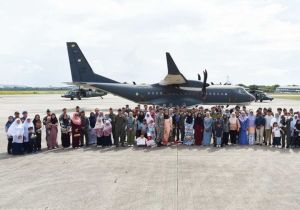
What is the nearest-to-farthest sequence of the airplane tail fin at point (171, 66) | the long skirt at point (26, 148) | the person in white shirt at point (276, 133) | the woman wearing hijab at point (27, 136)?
1. the woman wearing hijab at point (27, 136)
2. the long skirt at point (26, 148)
3. the person in white shirt at point (276, 133)
4. the airplane tail fin at point (171, 66)

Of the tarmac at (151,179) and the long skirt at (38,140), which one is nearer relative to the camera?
the tarmac at (151,179)

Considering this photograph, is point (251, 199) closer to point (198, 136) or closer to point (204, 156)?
point (204, 156)

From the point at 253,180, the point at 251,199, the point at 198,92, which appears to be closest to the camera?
the point at 251,199

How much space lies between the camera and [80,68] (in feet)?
112

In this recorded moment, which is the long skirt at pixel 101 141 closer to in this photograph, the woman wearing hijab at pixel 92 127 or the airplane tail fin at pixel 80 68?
the woman wearing hijab at pixel 92 127

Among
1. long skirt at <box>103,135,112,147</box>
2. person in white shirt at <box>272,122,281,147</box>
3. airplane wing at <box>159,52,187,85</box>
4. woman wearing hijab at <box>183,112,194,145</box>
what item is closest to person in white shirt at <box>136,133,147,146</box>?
long skirt at <box>103,135,112,147</box>

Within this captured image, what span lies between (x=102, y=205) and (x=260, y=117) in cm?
993

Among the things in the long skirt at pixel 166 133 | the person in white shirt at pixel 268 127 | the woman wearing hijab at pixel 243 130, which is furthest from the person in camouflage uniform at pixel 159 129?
the person in white shirt at pixel 268 127

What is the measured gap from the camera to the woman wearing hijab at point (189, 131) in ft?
49.2

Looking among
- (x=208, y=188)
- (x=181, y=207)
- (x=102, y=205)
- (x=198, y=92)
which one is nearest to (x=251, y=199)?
(x=208, y=188)

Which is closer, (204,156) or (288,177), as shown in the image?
(288,177)

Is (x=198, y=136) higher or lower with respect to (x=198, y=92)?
lower

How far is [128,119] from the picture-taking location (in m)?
14.9

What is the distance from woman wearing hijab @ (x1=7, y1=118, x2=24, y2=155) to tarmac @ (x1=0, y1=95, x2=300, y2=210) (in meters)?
0.54
